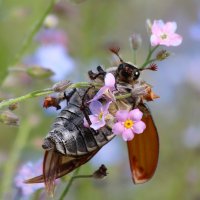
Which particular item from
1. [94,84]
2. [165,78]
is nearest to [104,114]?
[94,84]

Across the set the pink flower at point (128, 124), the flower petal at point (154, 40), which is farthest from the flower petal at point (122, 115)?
the flower petal at point (154, 40)

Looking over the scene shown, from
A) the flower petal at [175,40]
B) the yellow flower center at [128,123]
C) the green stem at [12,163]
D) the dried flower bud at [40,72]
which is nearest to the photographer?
the yellow flower center at [128,123]

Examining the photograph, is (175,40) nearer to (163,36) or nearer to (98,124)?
(163,36)

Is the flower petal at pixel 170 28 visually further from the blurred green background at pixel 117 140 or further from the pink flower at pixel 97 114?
the blurred green background at pixel 117 140

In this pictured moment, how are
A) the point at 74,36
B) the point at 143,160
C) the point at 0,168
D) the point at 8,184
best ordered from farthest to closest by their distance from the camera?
the point at 74,36 < the point at 0,168 < the point at 8,184 < the point at 143,160

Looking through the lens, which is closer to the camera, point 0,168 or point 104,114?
point 104,114

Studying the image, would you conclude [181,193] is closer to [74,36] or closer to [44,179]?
[74,36]

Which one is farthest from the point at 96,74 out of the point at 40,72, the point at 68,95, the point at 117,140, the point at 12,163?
the point at 117,140
